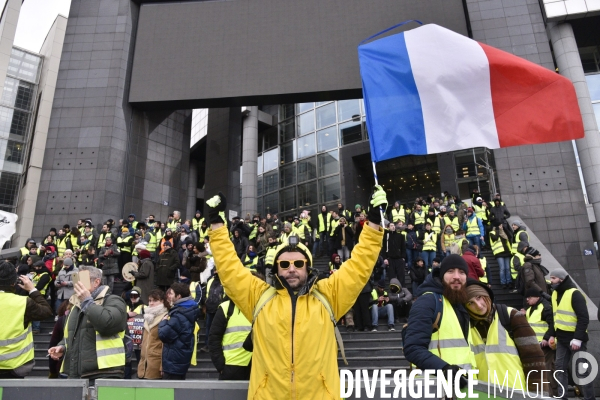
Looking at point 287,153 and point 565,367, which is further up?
point 287,153

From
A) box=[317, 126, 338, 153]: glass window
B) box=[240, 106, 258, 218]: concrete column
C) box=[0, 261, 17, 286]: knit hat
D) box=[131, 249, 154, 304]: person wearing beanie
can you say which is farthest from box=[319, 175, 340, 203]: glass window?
box=[0, 261, 17, 286]: knit hat

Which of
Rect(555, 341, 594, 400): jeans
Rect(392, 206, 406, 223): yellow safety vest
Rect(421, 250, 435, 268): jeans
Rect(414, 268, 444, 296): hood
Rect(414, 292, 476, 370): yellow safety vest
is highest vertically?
Rect(392, 206, 406, 223): yellow safety vest

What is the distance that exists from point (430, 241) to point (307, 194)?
20079 mm

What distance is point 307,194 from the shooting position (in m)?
32.0

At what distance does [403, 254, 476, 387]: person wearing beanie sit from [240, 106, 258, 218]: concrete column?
26.1 m

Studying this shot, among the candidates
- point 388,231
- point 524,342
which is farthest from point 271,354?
point 388,231

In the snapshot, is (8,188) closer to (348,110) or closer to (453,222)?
(348,110)

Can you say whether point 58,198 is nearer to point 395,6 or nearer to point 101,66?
point 101,66

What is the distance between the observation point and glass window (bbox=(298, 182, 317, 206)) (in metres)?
31.5

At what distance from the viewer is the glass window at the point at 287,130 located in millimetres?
33812

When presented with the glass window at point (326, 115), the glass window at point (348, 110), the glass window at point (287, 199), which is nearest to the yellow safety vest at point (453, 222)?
the glass window at point (348, 110)

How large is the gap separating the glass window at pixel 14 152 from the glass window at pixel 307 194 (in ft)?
75.7

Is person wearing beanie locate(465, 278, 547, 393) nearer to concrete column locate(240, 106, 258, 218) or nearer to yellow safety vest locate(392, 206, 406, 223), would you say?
yellow safety vest locate(392, 206, 406, 223)

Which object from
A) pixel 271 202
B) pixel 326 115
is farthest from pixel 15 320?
pixel 271 202
